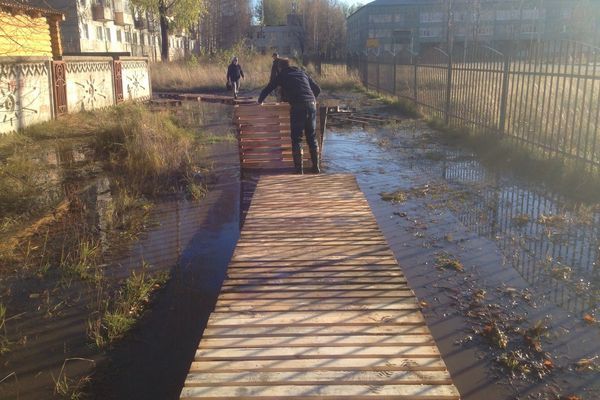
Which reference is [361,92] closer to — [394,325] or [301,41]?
[394,325]

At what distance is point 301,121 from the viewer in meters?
8.43

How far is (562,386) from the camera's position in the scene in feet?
10.7

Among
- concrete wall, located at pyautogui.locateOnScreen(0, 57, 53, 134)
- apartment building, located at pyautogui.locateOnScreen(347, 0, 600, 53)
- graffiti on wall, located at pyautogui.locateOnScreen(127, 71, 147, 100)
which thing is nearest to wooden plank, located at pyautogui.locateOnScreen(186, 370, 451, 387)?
concrete wall, located at pyautogui.locateOnScreen(0, 57, 53, 134)

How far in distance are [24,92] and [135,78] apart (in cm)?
1012

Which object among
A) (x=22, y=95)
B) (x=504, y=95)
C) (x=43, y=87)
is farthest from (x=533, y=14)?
(x=22, y=95)

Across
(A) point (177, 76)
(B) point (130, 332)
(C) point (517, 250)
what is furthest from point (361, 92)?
(B) point (130, 332)

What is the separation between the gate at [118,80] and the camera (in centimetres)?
2119

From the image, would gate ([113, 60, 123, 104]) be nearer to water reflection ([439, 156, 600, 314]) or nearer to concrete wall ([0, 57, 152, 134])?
concrete wall ([0, 57, 152, 134])

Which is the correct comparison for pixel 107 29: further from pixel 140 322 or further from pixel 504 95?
pixel 140 322

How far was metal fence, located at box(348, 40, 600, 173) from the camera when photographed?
7875mm

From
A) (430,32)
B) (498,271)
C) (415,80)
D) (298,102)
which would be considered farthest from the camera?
(430,32)

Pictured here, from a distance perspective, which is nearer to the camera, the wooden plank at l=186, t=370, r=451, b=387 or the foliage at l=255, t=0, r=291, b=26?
the wooden plank at l=186, t=370, r=451, b=387

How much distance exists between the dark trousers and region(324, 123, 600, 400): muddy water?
1.25m

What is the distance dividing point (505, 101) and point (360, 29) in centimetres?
7393
